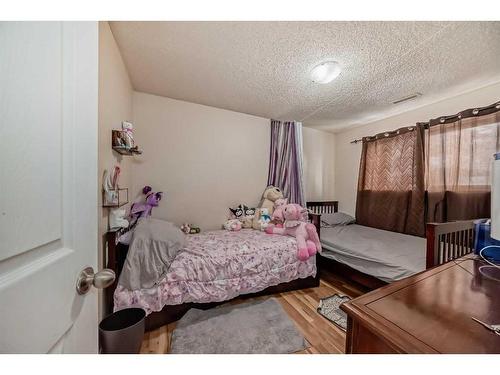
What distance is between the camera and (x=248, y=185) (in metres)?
2.96

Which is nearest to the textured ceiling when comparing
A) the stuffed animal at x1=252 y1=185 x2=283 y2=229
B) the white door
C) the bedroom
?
the bedroom

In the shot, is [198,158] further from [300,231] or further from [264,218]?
[300,231]

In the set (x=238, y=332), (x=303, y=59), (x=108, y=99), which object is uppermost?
(x=303, y=59)

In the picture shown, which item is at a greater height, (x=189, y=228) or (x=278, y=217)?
(x=278, y=217)

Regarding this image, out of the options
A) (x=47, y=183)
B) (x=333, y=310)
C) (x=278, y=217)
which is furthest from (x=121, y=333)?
(x=278, y=217)

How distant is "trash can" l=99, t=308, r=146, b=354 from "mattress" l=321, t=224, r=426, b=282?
2012 mm

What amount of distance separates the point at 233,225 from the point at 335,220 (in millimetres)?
1752

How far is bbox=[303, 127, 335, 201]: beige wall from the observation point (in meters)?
3.61

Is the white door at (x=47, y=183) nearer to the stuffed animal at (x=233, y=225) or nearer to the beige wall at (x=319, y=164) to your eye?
the stuffed animal at (x=233, y=225)

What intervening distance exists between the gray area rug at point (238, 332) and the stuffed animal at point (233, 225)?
3.07ft

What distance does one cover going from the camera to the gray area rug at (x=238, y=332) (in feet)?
4.43

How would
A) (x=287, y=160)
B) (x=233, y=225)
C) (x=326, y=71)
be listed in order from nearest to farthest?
(x=326, y=71)
(x=233, y=225)
(x=287, y=160)

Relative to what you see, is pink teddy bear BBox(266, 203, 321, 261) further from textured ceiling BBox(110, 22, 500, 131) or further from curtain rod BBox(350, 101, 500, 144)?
curtain rod BBox(350, 101, 500, 144)
